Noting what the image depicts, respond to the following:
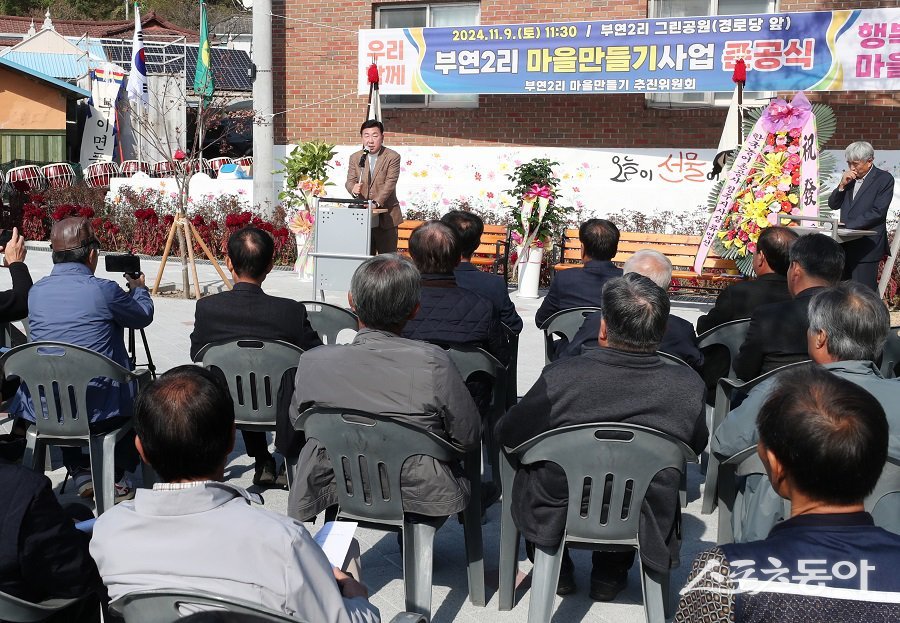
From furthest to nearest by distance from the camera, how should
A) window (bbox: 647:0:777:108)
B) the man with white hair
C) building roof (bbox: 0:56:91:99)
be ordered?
building roof (bbox: 0:56:91:99) → window (bbox: 647:0:777:108) → the man with white hair

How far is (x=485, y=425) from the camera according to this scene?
4988 millimetres

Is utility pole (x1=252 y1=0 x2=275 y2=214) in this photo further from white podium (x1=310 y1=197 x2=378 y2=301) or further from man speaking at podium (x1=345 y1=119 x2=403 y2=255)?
white podium (x1=310 y1=197 x2=378 y2=301)

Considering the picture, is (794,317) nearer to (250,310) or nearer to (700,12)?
(250,310)

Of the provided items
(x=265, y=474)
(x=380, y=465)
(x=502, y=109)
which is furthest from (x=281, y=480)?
(x=502, y=109)

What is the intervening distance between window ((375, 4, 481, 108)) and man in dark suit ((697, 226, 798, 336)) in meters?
10.3

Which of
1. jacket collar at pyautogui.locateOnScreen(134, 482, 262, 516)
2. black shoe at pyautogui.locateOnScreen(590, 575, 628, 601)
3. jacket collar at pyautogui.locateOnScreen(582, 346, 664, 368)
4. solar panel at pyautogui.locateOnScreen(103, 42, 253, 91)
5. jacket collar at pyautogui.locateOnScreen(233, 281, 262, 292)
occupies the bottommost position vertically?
black shoe at pyautogui.locateOnScreen(590, 575, 628, 601)

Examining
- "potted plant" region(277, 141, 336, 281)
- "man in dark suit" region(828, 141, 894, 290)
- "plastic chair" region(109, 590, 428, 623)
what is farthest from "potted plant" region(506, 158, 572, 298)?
"plastic chair" region(109, 590, 428, 623)

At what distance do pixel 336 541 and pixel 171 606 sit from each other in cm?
56

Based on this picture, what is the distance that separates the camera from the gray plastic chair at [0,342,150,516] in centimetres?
438

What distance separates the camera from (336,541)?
102 inches

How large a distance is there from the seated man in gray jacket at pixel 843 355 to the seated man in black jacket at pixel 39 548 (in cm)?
201

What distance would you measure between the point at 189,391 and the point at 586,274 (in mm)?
3593

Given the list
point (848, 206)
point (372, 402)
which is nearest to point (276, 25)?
point (848, 206)

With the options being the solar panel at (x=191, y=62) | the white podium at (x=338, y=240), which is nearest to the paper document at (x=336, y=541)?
the white podium at (x=338, y=240)
